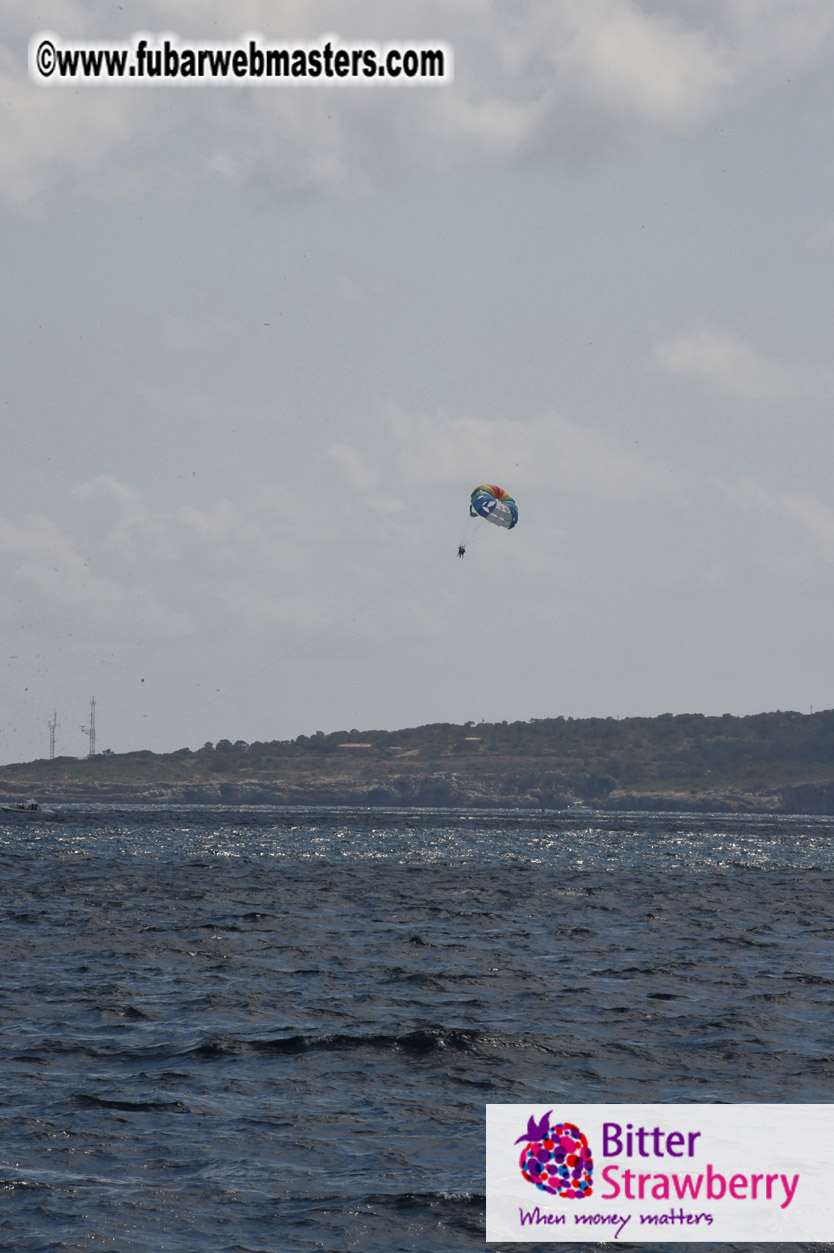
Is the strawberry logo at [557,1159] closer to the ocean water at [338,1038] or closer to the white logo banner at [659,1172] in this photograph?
the white logo banner at [659,1172]

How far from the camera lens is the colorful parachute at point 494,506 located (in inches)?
3310

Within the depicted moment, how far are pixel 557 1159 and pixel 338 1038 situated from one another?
7.28m

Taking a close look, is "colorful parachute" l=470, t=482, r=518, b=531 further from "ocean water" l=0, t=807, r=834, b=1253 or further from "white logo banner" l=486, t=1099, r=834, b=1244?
"white logo banner" l=486, t=1099, r=834, b=1244

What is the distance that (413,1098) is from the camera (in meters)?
20.8

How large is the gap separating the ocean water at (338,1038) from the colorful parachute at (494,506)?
32411 mm

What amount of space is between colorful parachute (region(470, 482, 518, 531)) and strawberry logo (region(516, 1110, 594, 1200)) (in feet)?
215

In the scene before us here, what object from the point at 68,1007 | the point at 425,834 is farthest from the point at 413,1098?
the point at 425,834

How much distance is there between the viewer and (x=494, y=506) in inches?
3371

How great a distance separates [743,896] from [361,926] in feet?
74.2

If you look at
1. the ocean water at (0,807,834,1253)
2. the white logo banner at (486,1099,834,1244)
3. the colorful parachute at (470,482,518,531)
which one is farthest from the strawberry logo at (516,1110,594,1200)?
the colorful parachute at (470,482,518,531)

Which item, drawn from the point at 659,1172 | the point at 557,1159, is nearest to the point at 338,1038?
the point at 557,1159

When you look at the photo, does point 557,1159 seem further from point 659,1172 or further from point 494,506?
point 494,506

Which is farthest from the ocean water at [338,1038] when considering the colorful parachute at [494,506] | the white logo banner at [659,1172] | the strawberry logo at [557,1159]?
the colorful parachute at [494,506]

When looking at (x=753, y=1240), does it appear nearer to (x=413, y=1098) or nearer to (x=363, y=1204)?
(x=363, y=1204)
